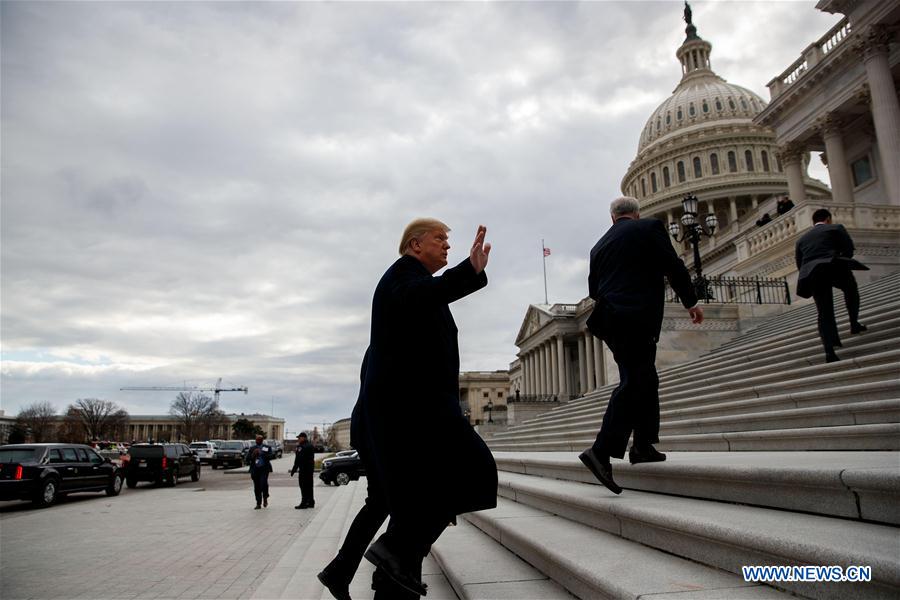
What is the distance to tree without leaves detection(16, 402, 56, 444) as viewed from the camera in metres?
83.2

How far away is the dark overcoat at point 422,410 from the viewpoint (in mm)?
2508

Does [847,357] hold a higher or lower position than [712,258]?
lower

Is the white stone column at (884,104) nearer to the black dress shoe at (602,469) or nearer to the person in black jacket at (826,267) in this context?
the person in black jacket at (826,267)

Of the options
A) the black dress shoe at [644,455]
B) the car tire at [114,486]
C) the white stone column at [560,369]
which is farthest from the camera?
the white stone column at [560,369]

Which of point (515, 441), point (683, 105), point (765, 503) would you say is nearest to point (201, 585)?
point (765, 503)

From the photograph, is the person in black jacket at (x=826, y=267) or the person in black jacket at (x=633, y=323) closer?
the person in black jacket at (x=633, y=323)

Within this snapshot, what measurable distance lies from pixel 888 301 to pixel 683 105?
89694 mm

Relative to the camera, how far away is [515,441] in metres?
18.8

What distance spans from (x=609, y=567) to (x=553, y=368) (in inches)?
2278

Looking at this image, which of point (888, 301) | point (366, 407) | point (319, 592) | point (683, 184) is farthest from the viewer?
point (683, 184)

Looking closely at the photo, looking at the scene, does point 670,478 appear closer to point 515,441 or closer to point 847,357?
point 847,357

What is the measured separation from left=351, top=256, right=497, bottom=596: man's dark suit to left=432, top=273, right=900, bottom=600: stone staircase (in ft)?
2.62

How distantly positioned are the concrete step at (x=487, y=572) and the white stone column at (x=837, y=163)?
33.0m

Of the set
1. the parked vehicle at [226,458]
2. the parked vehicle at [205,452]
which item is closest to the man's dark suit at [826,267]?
the parked vehicle at [226,458]
